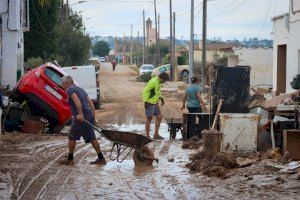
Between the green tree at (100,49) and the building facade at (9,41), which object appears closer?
the building facade at (9,41)

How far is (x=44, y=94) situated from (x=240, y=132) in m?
6.47

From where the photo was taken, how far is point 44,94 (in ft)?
58.0

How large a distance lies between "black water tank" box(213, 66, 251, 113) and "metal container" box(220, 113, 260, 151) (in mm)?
1615

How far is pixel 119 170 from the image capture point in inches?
460

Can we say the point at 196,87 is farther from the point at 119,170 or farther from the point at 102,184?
the point at 102,184

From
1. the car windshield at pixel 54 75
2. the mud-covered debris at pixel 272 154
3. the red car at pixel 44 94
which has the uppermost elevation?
the car windshield at pixel 54 75

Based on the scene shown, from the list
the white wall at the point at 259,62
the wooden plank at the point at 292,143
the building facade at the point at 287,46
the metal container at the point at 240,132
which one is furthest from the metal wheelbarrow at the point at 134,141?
the white wall at the point at 259,62

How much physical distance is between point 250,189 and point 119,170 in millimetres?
2998

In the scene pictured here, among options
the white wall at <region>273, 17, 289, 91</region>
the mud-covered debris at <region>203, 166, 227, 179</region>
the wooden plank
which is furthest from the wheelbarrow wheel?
the white wall at <region>273, 17, 289, 91</region>

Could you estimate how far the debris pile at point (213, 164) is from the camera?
10865 millimetres

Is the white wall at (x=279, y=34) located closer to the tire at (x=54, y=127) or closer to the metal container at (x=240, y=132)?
the tire at (x=54, y=127)

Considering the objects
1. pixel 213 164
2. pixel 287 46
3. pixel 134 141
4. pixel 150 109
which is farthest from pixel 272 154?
pixel 287 46

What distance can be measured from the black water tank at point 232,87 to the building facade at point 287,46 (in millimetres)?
8560

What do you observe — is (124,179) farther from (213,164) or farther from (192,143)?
(192,143)
